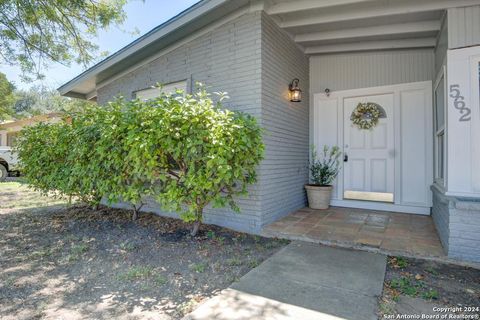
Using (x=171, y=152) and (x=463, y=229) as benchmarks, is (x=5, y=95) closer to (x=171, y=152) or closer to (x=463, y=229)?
(x=171, y=152)

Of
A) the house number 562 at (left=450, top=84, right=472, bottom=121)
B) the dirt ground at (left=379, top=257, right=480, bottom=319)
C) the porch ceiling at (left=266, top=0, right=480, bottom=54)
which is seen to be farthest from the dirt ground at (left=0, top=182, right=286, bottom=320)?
the porch ceiling at (left=266, top=0, right=480, bottom=54)

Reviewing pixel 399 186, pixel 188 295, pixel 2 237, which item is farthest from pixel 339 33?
pixel 2 237

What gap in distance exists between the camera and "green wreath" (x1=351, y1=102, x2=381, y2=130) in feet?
16.3

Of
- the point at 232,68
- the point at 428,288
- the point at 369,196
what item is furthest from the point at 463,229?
the point at 232,68

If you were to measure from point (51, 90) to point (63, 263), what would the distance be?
21.0 feet

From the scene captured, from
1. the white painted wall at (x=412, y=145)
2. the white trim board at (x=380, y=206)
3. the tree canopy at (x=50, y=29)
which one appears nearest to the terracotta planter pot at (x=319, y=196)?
the white trim board at (x=380, y=206)

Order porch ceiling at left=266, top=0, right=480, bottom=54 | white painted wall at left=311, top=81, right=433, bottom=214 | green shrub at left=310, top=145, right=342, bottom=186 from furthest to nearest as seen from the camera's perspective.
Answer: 1. green shrub at left=310, top=145, right=342, bottom=186
2. white painted wall at left=311, top=81, right=433, bottom=214
3. porch ceiling at left=266, top=0, right=480, bottom=54

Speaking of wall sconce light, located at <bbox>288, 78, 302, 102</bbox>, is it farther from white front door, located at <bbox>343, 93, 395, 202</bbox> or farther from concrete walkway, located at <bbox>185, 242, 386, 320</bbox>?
concrete walkway, located at <bbox>185, 242, 386, 320</bbox>

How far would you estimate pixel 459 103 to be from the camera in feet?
9.46

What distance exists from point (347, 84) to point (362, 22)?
4.07ft

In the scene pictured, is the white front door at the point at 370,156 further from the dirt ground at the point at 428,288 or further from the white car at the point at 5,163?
the white car at the point at 5,163

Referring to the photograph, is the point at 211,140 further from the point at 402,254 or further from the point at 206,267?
the point at 402,254

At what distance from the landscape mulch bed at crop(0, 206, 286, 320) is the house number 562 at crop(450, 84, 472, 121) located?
2390mm

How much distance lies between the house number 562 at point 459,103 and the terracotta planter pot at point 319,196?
2428 millimetres
